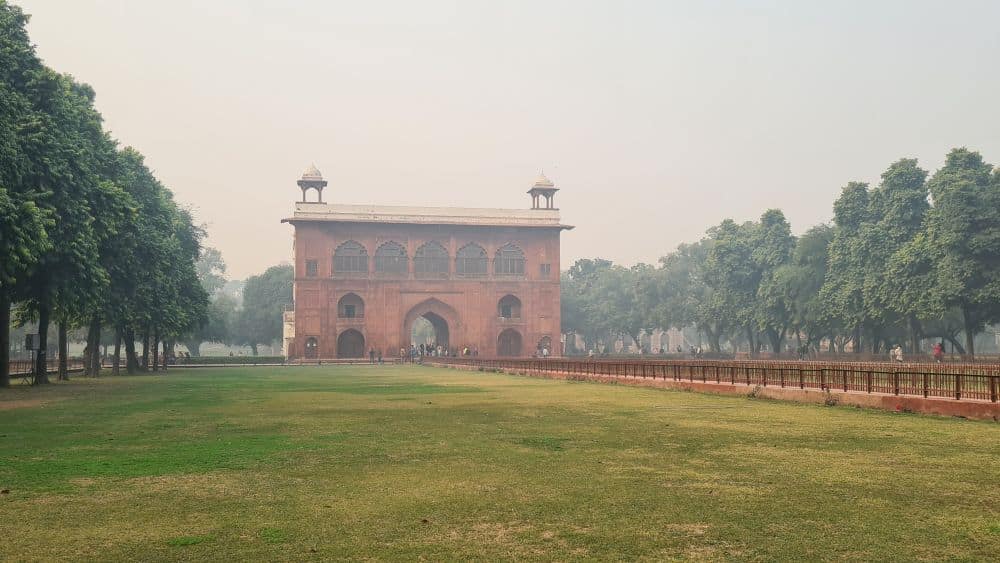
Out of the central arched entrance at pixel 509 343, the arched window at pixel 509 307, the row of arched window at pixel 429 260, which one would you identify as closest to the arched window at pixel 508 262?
the row of arched window at pixel 429 260

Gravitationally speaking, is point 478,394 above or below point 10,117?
below

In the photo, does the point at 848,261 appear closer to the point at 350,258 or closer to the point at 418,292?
the point at 418,292

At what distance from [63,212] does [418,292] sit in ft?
143

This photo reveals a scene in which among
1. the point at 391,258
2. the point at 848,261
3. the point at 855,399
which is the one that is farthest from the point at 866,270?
the point at 391,258

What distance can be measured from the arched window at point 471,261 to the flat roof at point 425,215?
190 cm

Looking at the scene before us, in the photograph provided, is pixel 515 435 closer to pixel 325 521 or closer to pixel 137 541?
pixel 325 521

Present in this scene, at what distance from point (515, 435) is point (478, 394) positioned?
9651mm

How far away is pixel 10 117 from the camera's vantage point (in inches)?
758

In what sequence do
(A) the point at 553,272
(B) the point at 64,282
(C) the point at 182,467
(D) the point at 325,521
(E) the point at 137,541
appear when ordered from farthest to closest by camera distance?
(A) the point at 553,272
(B) the point at 64,282
(C) the point at 182,467
(D) the point at 325,521
(E) the point at 137,541

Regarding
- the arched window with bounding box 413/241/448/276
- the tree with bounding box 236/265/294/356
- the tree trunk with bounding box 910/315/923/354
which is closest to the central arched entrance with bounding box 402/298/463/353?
the arched window with bounding box 413/241/448/276

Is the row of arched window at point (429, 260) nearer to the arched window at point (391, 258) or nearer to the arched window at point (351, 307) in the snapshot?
the arched window at point (391, 258)

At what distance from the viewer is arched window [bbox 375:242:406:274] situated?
214 ft

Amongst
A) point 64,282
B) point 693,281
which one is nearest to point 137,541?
point 64,282

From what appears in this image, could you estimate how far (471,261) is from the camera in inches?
2640
